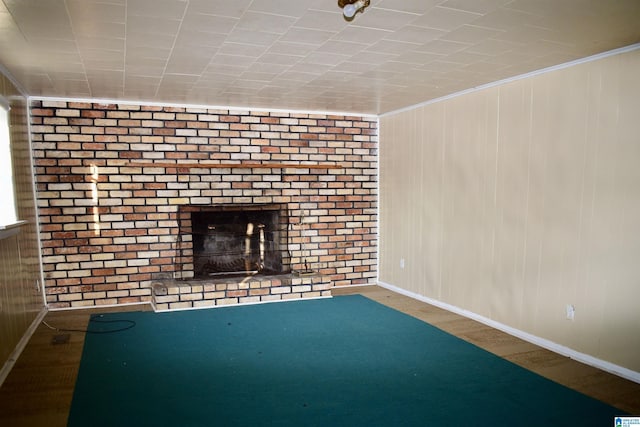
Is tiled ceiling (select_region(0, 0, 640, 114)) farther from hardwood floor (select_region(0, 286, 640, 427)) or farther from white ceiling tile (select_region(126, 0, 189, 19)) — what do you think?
hardwood floor (select_region(0, 286, 640, 427))

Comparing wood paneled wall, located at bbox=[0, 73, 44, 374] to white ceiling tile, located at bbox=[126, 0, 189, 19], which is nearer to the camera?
white ceiling tile, located at bbox=[126, 0, 189, 19]

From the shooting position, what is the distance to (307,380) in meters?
2.86

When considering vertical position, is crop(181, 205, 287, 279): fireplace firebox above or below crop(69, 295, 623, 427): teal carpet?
above

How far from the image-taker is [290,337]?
3686mm

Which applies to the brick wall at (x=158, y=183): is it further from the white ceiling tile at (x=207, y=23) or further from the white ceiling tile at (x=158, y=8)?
the white ceiling tile at (x=158, y=8)

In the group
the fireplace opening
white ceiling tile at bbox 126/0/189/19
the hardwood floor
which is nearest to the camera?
white ceiling tile at bbox 126/0/189/19

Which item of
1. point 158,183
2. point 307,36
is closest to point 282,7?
point 307,36

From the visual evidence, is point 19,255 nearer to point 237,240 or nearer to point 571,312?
point 237,240

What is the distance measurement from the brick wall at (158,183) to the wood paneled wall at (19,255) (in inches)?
10.4

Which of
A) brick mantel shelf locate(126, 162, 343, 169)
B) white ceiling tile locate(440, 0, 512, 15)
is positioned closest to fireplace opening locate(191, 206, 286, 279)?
brick mantel shelf locate(126, 162, 343, 169)

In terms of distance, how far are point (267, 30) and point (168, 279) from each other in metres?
3.23

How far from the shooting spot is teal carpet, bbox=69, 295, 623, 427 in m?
2.42

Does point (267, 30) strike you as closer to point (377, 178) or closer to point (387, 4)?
point (387, 4)

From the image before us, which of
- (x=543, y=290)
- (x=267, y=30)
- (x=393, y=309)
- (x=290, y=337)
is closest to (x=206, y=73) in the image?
(x=267, y=30)
